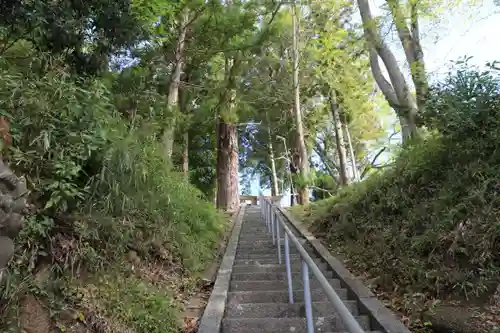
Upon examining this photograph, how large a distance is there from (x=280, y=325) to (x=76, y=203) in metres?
2.21

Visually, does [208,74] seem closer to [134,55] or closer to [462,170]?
[134,55]

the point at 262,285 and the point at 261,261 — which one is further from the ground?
the point at 261,261

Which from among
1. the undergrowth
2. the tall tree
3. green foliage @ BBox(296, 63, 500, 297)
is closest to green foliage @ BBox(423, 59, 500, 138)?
green foliage @ BBox(296, 63, 500, 297)

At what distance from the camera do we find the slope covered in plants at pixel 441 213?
3836 millimetres

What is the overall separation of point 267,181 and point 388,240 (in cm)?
3300

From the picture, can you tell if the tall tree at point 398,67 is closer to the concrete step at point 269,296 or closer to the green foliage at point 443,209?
the green foliage at point 443,209

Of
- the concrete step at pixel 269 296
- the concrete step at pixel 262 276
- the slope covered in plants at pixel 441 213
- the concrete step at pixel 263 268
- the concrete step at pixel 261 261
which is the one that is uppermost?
the slope covered in plants at pixel 441 213

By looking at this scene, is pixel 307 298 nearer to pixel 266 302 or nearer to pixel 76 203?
pixel 266 302

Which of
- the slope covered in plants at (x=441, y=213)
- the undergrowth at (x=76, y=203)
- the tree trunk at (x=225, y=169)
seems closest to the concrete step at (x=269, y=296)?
the slope covered in plants at (x=441, y=213)

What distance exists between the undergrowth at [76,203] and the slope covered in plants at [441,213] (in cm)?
251

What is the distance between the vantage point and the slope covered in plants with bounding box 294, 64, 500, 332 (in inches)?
151

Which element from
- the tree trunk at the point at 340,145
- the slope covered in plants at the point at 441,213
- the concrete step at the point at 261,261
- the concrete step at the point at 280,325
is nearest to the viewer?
the slope covered in plants at the point at 441,213

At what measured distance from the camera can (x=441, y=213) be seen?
15.1 ft

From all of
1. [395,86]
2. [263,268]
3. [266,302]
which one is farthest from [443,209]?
[395,86]
